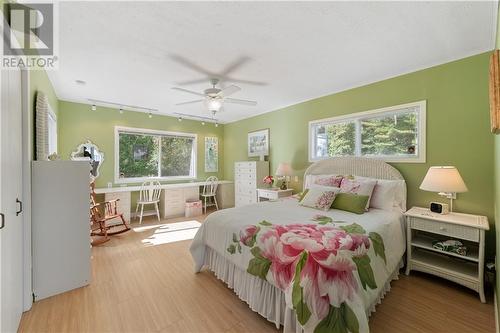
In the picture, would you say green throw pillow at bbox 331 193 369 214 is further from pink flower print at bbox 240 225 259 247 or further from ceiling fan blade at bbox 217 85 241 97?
ceiling fan blade at bbox 217 85 241 97

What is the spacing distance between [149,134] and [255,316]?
475cm

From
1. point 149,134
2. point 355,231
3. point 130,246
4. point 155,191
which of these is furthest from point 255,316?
A: point 149,134

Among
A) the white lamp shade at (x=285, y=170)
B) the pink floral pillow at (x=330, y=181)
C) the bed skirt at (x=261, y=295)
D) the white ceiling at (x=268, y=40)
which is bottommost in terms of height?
the bed skirt at (x=261, y=295)

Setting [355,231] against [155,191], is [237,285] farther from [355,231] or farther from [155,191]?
[155,191]

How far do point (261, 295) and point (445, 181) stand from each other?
7.04 feet

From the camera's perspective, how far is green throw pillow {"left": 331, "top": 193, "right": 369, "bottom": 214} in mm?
2523

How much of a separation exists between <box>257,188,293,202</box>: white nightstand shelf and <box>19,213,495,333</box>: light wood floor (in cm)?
204

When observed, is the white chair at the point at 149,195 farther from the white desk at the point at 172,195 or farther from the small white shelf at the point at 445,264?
the small white shelf at the point at 445,264

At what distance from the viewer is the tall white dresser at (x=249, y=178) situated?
15.7 feet

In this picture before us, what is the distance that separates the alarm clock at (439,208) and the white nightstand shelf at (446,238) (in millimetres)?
57

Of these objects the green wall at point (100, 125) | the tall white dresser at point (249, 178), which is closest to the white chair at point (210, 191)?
the tall white dresser at point (249, 178)

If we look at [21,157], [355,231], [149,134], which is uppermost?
[149,134]

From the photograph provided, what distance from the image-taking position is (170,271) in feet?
8.49

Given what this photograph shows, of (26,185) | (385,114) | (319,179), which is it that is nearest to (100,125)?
(26,185)
